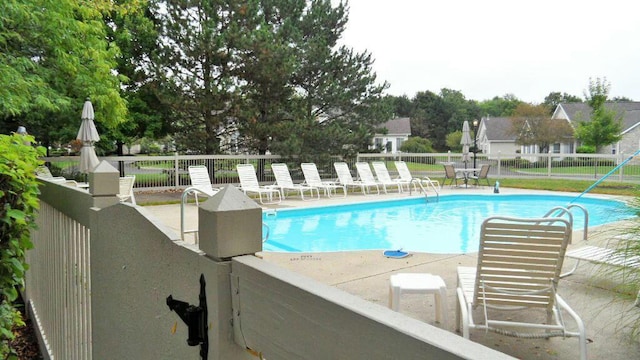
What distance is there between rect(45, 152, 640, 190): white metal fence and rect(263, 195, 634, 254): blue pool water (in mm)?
4343

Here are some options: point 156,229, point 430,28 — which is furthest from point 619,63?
point 156,229

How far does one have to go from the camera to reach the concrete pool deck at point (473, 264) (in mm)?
3300

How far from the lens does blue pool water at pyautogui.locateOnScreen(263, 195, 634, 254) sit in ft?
28.3

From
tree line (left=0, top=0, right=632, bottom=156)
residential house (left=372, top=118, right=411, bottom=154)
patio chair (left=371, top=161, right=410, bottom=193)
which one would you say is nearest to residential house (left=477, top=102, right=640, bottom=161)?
residential house (left=372, top=118, right=411, bottom=154)

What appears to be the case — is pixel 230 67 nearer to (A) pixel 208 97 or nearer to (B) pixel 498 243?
(A) pixel 208 97

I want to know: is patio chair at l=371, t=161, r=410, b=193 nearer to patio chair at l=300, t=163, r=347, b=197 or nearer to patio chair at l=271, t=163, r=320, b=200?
patio chair at l=300, t=163, r=347, b=197

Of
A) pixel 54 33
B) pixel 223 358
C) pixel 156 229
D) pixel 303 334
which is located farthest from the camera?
pixel 54 33

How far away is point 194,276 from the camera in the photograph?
4.26 feet

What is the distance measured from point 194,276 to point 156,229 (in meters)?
0.35

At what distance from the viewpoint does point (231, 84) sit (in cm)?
1630

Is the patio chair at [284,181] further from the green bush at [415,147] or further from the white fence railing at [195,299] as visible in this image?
the green bush at [415,147]

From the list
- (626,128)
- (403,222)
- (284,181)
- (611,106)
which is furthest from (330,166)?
(626,128)

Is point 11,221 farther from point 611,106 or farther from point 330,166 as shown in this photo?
point 611,106

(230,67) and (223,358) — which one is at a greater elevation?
(230,67)
